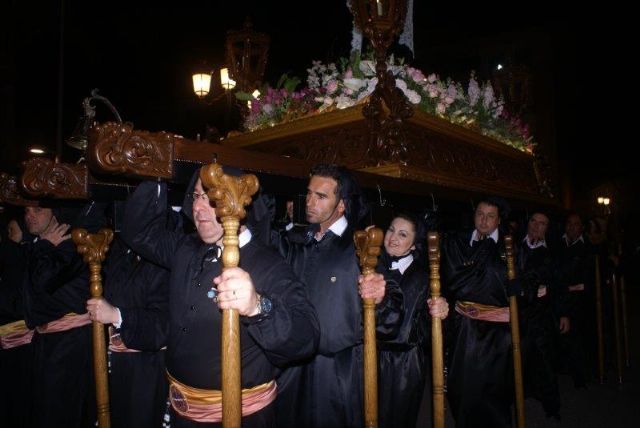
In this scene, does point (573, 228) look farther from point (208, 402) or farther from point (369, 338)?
point (208, 402)

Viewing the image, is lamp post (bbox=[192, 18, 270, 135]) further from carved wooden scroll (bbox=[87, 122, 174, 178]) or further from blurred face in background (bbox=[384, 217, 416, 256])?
carved wooden scroll (bbox=[87, 122, 174, 178])

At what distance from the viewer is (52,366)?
3861mm

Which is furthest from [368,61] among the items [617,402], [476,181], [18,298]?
[617,402]

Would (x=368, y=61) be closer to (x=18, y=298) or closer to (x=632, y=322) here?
(x=18, y=298)

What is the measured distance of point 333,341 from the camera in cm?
301

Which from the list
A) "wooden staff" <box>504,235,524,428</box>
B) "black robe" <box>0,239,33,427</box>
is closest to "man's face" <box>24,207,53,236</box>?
"black robe" <box>0,239,33,427</box>

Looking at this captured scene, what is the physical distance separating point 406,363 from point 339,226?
129cm

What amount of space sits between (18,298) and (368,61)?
150 inches

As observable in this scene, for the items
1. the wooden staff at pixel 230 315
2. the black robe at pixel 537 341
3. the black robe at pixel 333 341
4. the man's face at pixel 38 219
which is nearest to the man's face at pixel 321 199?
the black robe at pixel 333 341

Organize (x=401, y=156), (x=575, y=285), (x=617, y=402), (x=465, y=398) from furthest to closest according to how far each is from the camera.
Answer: (x=575, y=285), (x=617, y=402), (x=465, y=398), (x=401, y=156)

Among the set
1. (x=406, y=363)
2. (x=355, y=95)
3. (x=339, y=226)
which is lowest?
(x=406, y=363)

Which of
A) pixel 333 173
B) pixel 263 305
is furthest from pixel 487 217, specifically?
pixel 263 305

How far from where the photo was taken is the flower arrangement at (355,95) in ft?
14.2

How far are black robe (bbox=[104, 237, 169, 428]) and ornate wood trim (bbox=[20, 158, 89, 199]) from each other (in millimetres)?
916
